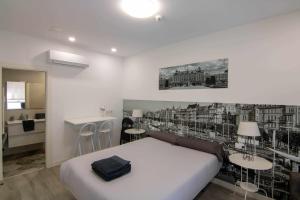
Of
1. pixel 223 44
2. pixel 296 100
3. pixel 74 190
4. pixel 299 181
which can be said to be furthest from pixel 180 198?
pixel 223 44

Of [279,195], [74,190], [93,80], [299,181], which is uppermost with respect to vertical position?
[93,80]

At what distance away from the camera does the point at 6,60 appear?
281cm

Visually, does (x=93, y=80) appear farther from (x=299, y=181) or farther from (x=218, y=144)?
(x=299, y=181)

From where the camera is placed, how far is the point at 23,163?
3447 mm

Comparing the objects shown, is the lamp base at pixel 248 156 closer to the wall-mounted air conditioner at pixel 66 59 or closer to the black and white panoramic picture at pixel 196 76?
the black and white panoramic picture at pixel 196 76

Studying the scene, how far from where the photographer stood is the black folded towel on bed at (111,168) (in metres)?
1.80

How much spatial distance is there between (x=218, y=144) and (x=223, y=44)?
171 centimetres

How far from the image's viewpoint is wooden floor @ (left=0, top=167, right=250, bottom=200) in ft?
7.78

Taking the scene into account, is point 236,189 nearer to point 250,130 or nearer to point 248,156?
point 248,156

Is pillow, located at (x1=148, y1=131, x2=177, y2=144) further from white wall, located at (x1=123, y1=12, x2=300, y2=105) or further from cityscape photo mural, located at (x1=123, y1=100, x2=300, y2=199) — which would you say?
white wall, located at (x1=123, y1=12, x2=300, y2=105)

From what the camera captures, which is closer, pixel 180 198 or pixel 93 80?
pixel 180 198

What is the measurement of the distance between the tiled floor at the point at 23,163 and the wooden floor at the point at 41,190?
252 mm

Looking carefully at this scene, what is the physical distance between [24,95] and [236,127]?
4.94 metres

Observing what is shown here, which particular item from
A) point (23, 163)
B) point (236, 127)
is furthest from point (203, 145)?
point (23, 163)
